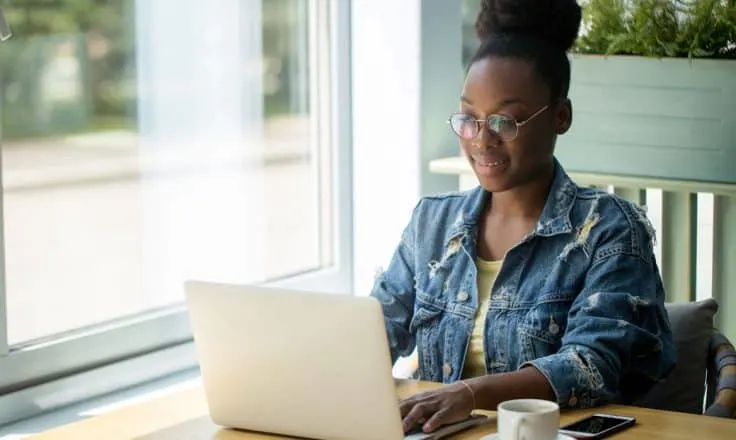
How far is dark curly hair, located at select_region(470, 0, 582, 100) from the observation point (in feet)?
7.93

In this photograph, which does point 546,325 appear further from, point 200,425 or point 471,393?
point 200,425

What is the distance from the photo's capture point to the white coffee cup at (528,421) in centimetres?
179

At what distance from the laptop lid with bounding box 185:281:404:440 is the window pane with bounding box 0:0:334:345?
2.92 feet

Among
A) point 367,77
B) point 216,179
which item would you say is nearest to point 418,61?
point 367,77

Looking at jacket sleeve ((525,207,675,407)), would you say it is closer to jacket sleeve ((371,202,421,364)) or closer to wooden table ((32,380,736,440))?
wooden table ((32,380,736,440))

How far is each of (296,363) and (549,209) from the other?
2.18 ft

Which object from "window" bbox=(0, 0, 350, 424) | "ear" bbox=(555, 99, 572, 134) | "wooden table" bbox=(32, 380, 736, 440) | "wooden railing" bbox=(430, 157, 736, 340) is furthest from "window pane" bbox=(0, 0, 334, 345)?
"ear" bbox=(555, 99, 572, 134)

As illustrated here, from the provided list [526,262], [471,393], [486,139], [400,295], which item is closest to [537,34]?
[486,139]

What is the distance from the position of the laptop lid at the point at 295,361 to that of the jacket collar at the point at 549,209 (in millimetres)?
604

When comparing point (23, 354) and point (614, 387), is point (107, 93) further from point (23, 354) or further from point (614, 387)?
point (614, 387)

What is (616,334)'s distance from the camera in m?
2.17

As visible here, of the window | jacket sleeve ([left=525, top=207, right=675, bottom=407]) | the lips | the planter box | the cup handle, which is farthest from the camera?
the planter box

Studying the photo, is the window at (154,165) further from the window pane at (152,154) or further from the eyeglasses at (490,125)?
the eyeglasses at (490,125)

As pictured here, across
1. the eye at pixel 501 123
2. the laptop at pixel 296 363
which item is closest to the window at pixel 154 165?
the laptop at pixel 296 363
